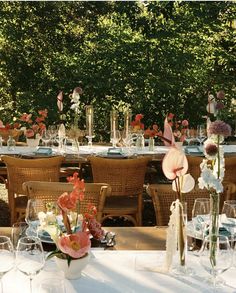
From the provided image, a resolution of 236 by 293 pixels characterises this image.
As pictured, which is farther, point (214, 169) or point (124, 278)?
point (124, 278)

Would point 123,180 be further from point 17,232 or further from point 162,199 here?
point 17,232

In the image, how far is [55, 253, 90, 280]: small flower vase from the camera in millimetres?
1916

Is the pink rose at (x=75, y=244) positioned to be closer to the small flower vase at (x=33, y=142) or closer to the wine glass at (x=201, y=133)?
the small flower vase at (x=33, y=142)

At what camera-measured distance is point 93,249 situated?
88.7 inches

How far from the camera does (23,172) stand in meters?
3.98

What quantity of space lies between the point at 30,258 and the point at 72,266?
206 mm

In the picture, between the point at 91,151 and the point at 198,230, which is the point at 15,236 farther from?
the point at 91,151

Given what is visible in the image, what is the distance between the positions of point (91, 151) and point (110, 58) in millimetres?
2633

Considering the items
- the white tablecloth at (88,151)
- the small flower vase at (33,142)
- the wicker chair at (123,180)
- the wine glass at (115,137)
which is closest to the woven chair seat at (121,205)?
the wicker chair at (123,180)

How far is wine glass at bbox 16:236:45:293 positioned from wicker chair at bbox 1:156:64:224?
217cm

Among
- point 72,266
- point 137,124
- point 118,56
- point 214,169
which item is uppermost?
point 118,56

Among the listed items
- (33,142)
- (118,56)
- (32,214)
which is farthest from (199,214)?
(118,56)

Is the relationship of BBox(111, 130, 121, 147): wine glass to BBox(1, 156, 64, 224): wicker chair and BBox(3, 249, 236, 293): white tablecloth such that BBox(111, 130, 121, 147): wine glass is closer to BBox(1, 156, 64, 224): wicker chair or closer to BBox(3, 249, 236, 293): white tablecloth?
BBox(1, 156, 64, 224): wicker chair

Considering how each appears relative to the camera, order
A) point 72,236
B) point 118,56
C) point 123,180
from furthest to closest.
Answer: point 118,56 < point 123,180 < point 72,236
